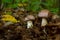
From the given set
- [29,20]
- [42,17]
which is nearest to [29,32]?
[29,20]

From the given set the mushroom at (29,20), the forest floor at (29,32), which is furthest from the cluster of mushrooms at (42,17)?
the forest floor at (29,32)

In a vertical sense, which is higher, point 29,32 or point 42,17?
point 42,17

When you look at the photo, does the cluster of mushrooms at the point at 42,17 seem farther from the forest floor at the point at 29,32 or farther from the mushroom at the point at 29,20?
the forest floor at the point at 29,32

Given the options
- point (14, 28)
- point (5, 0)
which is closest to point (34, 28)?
point (14, 28)

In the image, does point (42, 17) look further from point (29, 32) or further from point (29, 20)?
point (29, 32)

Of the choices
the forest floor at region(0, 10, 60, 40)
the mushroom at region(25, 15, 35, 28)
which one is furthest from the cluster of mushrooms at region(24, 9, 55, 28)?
the forest floor at region(0, 10, 60, 40)

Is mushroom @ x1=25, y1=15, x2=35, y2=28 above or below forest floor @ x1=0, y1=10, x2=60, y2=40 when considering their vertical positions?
above

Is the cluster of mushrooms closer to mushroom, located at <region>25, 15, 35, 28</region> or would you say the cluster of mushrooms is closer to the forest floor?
mushroom, located at <region>25, 15, 35, 28</region>

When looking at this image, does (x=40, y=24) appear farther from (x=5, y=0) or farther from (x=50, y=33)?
(x=5, y=0)

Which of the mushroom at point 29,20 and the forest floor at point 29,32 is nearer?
the forest floor at point 29,32

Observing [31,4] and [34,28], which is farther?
[31,4]

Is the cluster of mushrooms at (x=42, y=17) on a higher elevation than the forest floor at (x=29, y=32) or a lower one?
higher
